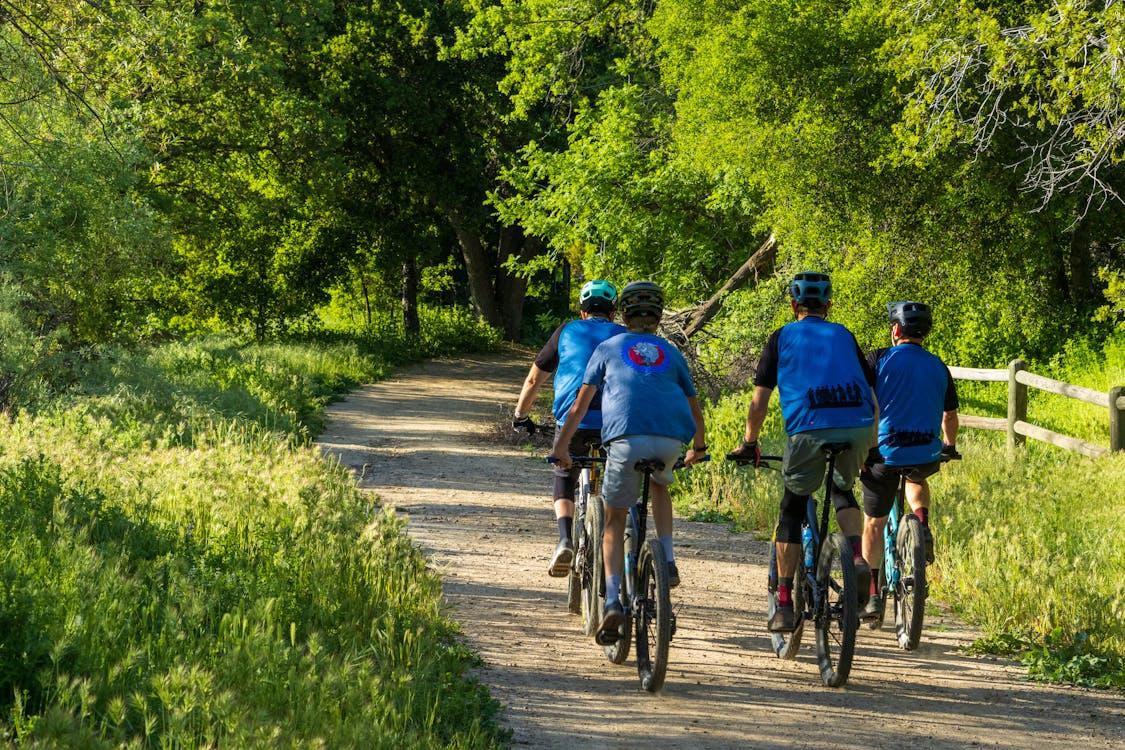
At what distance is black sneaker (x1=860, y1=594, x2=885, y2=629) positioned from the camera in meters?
7.51

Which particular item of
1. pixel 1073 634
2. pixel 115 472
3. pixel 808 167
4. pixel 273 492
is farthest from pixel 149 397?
pixel 1073 634

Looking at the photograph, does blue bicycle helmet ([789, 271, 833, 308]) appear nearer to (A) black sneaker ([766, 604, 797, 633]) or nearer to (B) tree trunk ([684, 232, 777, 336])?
(A) black sneaker ([766, 604, 797, 633])

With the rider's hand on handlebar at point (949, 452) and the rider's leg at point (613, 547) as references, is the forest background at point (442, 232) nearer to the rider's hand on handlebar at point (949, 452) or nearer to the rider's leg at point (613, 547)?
the rider's leg at point (613, 547)

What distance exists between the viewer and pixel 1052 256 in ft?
64.2

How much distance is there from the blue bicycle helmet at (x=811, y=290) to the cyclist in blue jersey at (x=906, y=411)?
799mm

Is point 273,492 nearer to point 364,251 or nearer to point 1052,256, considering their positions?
point 1052,256

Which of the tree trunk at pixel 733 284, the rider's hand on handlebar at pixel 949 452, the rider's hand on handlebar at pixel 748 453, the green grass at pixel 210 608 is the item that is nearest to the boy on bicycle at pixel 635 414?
the rider's hand on handlebar at pixel 748 453

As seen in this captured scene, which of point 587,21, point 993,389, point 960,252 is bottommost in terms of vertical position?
point 993,389

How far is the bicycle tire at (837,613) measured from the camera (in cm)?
643

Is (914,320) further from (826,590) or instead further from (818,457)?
(826,590)

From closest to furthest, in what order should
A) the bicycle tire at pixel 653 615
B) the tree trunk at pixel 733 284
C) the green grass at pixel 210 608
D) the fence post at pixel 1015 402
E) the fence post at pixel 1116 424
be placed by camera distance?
1. the green grass at pixel 210 608
2. the bicycle tire at pixel 653 615
3. the fence post at pixel 1116 424
4. the fence post at pixel 1015 402
5. the tree trunk at pixel 733 284

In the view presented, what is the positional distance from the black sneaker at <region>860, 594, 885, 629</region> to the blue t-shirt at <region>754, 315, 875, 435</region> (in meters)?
1.38

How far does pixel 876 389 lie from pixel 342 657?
11.2ft

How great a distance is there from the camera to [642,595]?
6.65 m
